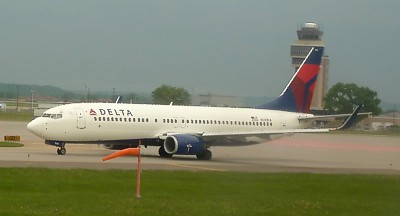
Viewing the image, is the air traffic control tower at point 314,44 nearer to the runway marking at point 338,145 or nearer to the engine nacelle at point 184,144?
the runway marking at point 338,145

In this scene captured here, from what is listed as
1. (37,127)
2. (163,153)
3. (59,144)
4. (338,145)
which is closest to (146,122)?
(163,153)

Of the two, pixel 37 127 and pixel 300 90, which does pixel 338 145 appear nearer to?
pixel 300 90

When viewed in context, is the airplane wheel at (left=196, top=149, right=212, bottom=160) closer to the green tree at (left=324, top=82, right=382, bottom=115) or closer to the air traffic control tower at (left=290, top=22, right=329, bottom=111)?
the air traffic control tower at (left=290, top=22, right=329, bottom=111)

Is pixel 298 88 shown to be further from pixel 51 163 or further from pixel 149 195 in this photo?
pixel 149 195

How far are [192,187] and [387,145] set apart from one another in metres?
33.4

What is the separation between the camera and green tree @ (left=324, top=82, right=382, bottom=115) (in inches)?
1130

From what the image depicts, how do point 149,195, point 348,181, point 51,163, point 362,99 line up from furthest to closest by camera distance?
point 51,163 → point 348,181 → point 362,99 → point 149,195

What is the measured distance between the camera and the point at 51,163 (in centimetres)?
4394

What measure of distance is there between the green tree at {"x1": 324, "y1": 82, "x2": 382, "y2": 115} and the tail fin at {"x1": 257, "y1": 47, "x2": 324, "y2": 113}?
25.0 meters

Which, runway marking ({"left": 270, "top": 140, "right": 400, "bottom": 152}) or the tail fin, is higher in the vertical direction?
the tail fin

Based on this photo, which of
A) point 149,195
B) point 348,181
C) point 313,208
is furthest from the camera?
point 348,181

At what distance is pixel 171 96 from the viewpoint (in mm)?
59906

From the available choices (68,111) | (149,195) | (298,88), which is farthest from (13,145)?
(149,195)

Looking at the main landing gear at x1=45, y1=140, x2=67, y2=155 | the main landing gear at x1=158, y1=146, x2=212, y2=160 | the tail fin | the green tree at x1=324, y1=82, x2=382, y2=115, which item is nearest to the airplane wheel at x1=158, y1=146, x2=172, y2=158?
the main landing gear at x1=158, y1=146, x2=212, y2=160
